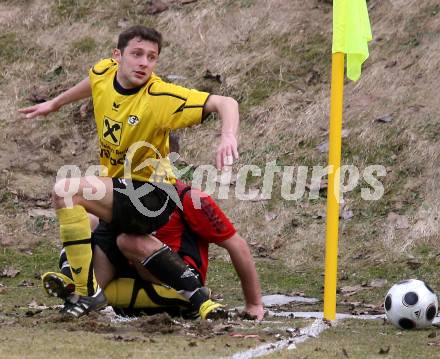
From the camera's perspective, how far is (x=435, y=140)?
37.0ft

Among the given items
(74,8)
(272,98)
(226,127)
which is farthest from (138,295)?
(74,8)

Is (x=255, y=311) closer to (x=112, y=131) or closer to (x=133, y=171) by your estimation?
(x=133, y=171)

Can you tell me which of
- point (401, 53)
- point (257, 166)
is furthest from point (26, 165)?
point (401, 53)

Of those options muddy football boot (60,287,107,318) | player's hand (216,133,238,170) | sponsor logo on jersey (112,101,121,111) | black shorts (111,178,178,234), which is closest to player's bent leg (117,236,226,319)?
black shorts (111,178,178,234)

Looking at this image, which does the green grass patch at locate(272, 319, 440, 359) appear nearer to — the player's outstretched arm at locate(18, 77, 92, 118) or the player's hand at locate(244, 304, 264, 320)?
the player's hand at locate(244, 304, 264, 320)

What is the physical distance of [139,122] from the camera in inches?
277

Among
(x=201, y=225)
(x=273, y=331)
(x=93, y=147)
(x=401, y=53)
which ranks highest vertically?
(x=401, y=53)

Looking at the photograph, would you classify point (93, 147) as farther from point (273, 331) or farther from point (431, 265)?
point (273, 331)

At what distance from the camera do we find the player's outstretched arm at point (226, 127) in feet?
19.1

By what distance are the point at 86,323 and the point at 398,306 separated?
2034 millimetres

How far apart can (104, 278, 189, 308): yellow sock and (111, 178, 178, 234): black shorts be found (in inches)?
18.9

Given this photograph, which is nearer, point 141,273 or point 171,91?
point 171,91

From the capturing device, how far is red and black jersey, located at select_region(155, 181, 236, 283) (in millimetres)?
7383

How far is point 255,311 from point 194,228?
759 millimetres
